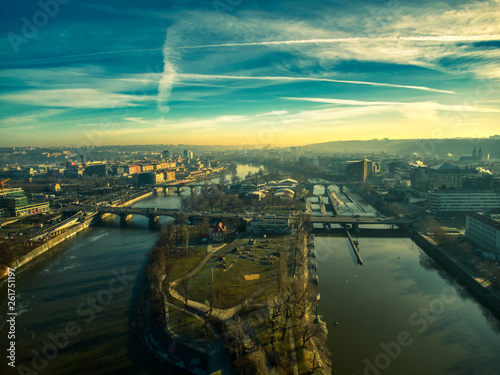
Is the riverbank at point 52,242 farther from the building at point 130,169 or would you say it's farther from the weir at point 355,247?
the building at point 130,169

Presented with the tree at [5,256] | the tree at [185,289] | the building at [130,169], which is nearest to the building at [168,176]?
the building at [130,169]

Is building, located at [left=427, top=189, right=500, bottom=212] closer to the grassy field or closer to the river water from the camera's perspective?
the river water

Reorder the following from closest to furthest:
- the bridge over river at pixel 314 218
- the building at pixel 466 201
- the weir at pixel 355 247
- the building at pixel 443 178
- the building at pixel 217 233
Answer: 1. the weir at pixel 355 247
2. the building at pixel 217 233
3. the bridge over river at pixel 314 218
4. the building at pixel 466 201
5. the building at pixel 443 178

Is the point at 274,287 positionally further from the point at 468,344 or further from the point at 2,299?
the point at 2,299

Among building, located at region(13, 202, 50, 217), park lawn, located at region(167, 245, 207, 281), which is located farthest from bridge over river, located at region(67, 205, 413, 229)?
building, located at region(13, 202, 50, 217)

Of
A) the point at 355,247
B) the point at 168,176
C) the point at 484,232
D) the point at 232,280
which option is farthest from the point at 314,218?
the point at 168,176

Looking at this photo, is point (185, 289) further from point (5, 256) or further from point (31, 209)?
point (31, 209)
